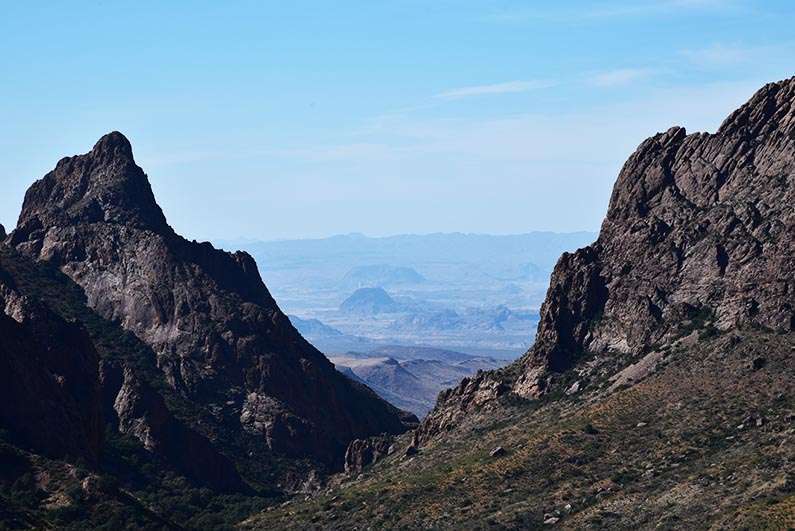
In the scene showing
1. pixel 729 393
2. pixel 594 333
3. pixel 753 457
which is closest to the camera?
pixel 753 457

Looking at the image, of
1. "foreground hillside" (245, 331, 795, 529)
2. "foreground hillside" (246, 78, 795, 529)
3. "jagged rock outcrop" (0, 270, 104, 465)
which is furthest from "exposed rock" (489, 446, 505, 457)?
"jagged rock outcrop" (0, 270, 104, 465)

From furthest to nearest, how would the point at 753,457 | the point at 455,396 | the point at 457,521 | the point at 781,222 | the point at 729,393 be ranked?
the point at 455,396, the point at 781,222, the point at 729,393, the point at 457,521, the point at 753,457

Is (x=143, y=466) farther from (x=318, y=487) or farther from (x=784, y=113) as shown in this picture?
(x=784, y=113)

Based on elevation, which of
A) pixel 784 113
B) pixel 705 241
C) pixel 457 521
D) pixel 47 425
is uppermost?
pixel 784 113

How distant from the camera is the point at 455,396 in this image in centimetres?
18012

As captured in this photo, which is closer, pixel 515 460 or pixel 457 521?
pixel 457 521

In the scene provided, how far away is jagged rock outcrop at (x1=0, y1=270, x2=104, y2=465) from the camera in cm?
15925

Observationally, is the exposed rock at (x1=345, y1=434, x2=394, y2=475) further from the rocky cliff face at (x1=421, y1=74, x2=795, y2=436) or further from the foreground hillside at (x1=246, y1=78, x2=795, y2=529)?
the rocky cliff face at (x1=421, y1=74, x2=795, y2=436)

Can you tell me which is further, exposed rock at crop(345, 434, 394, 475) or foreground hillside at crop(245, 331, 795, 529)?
exposed rock at crop(345, 434, 394, 475)

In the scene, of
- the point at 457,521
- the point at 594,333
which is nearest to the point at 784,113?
the point at 594,333

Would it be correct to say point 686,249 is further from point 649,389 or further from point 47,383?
point 47,383

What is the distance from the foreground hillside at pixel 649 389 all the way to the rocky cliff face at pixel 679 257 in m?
0.17

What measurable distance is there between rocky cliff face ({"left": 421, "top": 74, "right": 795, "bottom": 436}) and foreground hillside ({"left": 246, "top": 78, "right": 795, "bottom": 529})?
171 mm

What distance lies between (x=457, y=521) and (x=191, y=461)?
60139 mm
